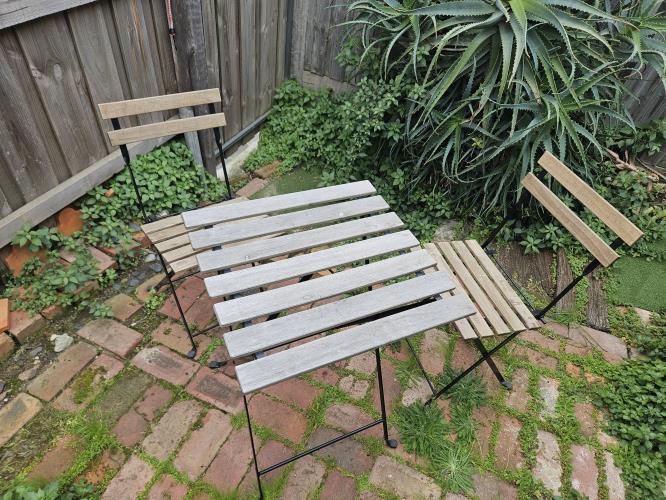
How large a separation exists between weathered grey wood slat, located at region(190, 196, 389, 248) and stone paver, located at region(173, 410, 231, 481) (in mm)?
892

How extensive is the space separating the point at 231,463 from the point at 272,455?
0.18 meters

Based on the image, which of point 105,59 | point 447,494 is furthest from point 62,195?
point 447,494

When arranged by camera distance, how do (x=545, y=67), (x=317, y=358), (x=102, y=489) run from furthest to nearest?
(x=545, y=67) → (x=102, y=489) → (x=317, y=358)

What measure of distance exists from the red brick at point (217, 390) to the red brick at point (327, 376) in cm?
40

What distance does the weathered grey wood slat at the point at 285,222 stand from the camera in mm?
1572

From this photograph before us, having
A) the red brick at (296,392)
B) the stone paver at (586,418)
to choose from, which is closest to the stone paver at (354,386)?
the red brick at (296,392)

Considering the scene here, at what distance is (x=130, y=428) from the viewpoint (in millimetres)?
1811

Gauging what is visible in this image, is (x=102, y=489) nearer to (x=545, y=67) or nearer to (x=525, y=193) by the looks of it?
(x=525, y=193)

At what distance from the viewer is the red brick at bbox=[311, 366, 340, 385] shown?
2090mm

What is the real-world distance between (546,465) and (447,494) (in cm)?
54

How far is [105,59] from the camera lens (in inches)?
88.4

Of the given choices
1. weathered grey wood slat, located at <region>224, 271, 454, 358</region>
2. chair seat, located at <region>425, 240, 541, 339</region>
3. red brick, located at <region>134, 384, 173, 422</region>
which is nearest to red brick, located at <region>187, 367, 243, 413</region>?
red brick, located at <region>134, 384, 173, 422</region>

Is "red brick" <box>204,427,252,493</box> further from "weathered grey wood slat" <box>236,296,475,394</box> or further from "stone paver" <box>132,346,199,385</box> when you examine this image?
"weathered grey wood slat" <box>236,296,475,394</box>

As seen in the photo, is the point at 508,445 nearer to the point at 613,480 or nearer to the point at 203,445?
the point at 613,480
